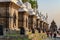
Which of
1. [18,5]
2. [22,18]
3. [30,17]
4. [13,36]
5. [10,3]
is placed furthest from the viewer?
[30,17]

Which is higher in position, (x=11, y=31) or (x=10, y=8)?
(x=10, y=8)

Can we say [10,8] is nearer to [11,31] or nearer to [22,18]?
[11,31]

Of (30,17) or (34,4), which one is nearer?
(30,17)

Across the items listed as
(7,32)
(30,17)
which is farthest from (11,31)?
(30,17)

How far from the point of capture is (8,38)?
2339 centimetres

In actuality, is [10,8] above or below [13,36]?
above

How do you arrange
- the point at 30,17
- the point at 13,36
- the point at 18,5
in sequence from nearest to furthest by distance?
the point at 13,36, the point at 18,5, the point at 30,17

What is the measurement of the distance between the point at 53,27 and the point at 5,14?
53.3 metres

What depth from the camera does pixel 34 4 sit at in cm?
6331

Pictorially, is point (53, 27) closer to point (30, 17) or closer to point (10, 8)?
point (30, 17)

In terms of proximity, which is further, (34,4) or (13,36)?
(34,4)

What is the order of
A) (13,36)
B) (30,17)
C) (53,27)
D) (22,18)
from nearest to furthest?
(13,36), (22,18), (30,17), (53,27)

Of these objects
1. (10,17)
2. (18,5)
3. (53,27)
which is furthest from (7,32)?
(53,27)

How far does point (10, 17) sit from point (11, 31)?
326cm
